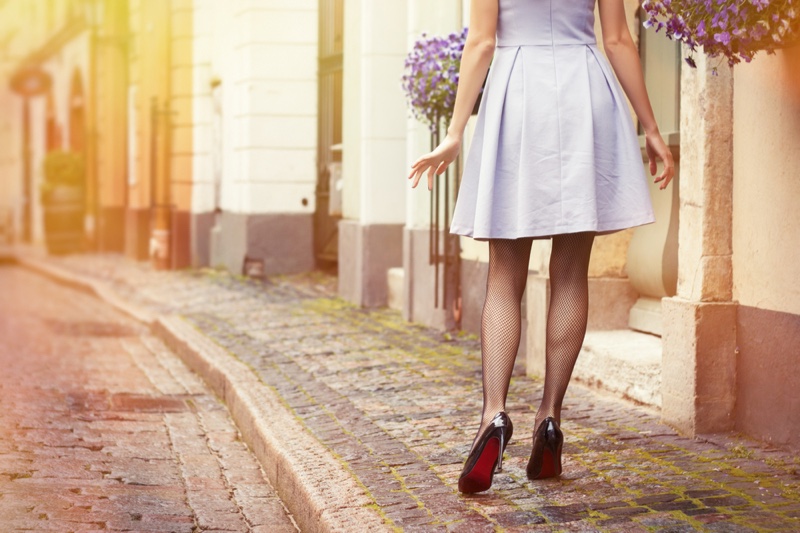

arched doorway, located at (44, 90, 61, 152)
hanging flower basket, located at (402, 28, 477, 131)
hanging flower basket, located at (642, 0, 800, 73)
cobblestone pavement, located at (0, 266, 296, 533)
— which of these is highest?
arched doorway, located at (44, 90, 61, 152)

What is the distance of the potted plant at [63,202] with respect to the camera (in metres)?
22.4

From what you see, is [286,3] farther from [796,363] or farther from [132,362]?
[796,363]

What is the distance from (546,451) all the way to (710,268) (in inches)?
47.0

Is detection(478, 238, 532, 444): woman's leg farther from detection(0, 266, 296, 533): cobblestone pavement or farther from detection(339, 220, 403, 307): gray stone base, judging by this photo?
detection(339, 220, 403, 307): gray stone base

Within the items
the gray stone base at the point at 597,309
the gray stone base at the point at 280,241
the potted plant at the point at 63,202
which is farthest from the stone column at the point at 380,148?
the potted plant at the point at 63,202

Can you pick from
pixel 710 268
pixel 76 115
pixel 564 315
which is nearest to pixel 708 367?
pixel 710 268

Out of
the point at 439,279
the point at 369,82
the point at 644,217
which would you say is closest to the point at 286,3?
the point at 369,82

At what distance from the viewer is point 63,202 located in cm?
2264

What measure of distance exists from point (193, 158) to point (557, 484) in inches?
525

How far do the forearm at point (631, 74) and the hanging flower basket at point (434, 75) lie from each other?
149 inches

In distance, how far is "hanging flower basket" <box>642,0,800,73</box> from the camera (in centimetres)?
371

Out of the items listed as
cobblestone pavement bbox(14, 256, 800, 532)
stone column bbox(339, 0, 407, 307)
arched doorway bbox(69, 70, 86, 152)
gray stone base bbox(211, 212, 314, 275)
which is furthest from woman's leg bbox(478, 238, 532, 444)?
arched doorway bbox(69, 70, 86, 152)

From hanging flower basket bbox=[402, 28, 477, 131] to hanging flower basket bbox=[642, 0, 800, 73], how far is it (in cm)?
372

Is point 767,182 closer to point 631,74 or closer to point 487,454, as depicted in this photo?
point 631,74
